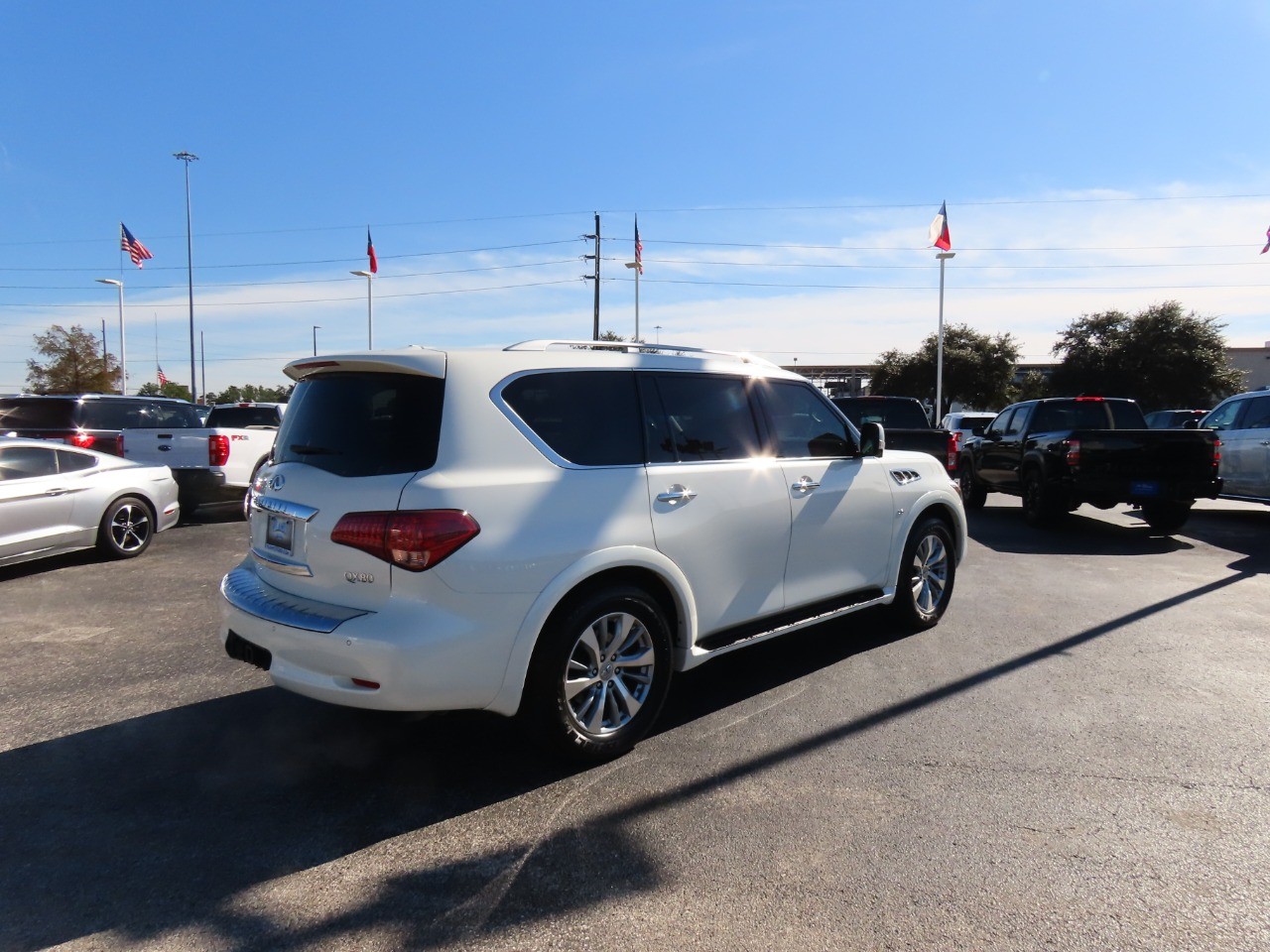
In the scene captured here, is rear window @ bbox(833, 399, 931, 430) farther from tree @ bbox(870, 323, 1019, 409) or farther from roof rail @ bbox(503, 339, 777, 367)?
tree @ bbox(870, 323, 1019, 409)

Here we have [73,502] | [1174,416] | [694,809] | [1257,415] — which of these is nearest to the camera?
[694,809]

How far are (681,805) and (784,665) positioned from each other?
2033mm

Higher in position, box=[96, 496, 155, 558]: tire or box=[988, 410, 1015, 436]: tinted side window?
box=[988, 410, 1015, 436]: tinted side window

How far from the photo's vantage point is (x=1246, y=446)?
1196 centimetres

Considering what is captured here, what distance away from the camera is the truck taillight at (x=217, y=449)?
12.0 m

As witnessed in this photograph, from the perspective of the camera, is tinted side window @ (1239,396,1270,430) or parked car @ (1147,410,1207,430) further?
parked car @ (1147,410,1207,430)

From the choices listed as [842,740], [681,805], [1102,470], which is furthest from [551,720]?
[1102,470]

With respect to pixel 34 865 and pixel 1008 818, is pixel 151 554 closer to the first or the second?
pixel 34 865

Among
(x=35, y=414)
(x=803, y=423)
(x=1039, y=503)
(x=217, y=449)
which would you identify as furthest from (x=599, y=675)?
(x=35, y=414)

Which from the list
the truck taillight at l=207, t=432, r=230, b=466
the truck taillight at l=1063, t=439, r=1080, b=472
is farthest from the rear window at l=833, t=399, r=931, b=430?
the truck taillight at l=207, t=432, r=230, b=466

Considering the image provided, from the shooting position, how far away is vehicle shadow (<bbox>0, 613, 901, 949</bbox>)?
2811 millimetres

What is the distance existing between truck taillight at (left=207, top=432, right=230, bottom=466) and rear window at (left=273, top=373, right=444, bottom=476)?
8871 mm

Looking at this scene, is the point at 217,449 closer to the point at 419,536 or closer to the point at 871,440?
the point at 871,440

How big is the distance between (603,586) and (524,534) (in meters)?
0.51
